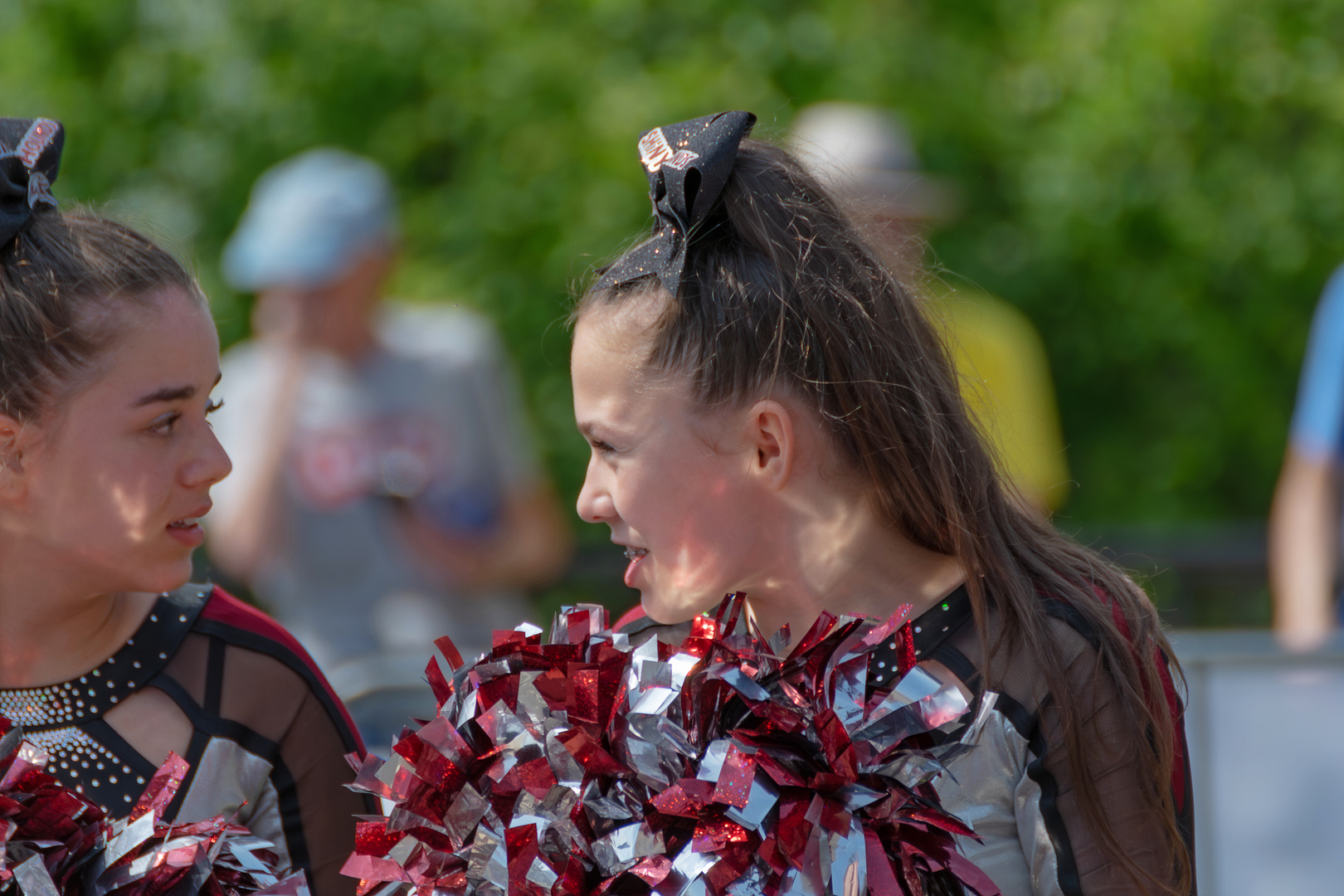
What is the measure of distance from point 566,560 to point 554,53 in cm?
209

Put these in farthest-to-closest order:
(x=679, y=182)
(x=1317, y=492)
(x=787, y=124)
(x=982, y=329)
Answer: (x=787, y=124) → (x=982, y=329) → (x=1317, y=492) → (x=679, y=182)

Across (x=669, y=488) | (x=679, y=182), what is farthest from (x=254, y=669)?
(x=679, y=182)

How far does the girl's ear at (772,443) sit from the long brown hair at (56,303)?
0.85 m

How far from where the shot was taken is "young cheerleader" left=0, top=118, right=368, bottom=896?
188 centimetres

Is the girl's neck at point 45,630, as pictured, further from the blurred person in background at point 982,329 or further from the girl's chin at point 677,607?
the blurred person in background at point 982,329

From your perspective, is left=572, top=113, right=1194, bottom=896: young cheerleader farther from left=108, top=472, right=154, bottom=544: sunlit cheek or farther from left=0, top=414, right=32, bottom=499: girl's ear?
A: left=0, top=414, right=32, bottom=499: girl's ear

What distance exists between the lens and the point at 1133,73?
5918mm

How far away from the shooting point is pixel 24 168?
194 cm

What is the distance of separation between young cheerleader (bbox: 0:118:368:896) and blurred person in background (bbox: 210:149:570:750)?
6.31ft

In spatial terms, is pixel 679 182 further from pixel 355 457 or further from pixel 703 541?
pixel 355 457

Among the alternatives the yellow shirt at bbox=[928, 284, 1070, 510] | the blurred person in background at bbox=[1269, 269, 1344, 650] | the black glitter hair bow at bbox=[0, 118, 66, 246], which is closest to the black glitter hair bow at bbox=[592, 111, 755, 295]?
the black glitter hair bow at bbox=[0, 118, 66, 246]

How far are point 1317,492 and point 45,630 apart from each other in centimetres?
292

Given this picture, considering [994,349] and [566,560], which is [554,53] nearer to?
[566,560]

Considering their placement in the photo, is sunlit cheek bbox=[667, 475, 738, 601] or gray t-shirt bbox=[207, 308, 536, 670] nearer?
sunlit cheek bbox=[667, 475, 738, 601]
